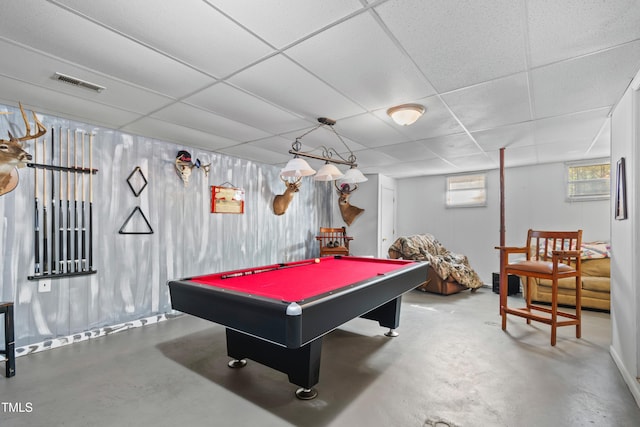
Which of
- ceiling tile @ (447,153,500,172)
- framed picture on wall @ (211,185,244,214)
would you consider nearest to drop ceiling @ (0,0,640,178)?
framed picture on wall @ (211,185,244,214)

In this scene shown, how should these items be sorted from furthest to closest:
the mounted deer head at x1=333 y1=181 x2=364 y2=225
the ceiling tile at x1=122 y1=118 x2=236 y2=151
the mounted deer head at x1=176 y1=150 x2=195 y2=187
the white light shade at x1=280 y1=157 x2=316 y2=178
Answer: the mounted deer head at x1=333 y1=181 x2=364 y2=225 → the mounted deer head at x1=176 y1=150 x2=195 y2=187 → the ceiling tile at x1=122 y1=118 x2=236 y2=151 → the white light shade at x1=280 y1=157 x2=316 y2=178

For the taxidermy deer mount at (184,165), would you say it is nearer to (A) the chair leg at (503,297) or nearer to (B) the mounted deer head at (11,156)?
(B) the mounted deer head at (11,156)

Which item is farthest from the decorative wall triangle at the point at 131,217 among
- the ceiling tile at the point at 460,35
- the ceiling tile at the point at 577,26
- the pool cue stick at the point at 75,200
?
the ceiling tile at the point at 577,26

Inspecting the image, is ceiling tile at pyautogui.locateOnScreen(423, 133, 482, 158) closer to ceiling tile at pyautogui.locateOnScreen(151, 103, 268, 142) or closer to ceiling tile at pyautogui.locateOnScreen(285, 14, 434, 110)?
ceiling tile at pyautogui.locateOnScreen(285, 14, 434, 110)

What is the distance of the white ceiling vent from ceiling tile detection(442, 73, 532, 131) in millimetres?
2849

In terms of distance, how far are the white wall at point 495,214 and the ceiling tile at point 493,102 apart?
1.78 metres

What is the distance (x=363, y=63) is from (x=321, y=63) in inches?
11.3

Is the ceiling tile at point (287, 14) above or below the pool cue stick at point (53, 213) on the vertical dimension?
above

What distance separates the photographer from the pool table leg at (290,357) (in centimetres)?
210

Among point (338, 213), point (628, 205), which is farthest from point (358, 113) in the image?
point (338, 213)

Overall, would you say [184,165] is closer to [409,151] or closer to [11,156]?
[11,156]

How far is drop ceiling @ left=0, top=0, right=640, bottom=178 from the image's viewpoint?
60.1 inches

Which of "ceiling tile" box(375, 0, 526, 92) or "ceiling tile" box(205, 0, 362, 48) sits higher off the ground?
"ceiling tile" box(205, 0, 362, 48)

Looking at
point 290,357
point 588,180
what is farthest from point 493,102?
point 588,180
